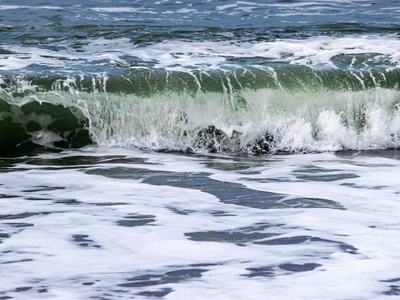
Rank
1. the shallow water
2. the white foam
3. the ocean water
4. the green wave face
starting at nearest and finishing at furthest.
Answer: the shallow water < the ocean water < the green wave face < the white foam

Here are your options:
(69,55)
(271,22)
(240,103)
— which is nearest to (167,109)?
(240,103)

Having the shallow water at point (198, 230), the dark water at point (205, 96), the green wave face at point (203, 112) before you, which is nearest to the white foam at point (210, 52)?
the dark water at point (205, 96)

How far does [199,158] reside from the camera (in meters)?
5.21

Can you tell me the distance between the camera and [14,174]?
4.45m

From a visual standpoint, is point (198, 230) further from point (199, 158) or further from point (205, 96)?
point (205, 96)

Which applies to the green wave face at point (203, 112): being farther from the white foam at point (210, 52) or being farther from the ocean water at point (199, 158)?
the white foam at point (210, 52)

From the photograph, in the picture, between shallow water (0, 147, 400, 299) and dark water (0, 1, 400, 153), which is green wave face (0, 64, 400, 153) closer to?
dark water (0, 1, 400, 153)

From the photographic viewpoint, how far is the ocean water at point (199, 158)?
2633mm

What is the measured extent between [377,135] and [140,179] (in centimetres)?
240

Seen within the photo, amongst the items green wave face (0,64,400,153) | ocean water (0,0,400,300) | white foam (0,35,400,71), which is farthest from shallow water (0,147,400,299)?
white foam (0,35,400,71)

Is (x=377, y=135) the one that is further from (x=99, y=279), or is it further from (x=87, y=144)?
(x=99, y=279)

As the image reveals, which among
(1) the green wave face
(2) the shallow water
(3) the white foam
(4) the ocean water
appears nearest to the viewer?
(2) the shallow water

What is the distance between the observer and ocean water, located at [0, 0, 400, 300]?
2.63 metres

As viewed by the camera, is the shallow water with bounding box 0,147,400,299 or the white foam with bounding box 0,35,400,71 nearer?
the shallow water with bounding box 0,147,400,299
